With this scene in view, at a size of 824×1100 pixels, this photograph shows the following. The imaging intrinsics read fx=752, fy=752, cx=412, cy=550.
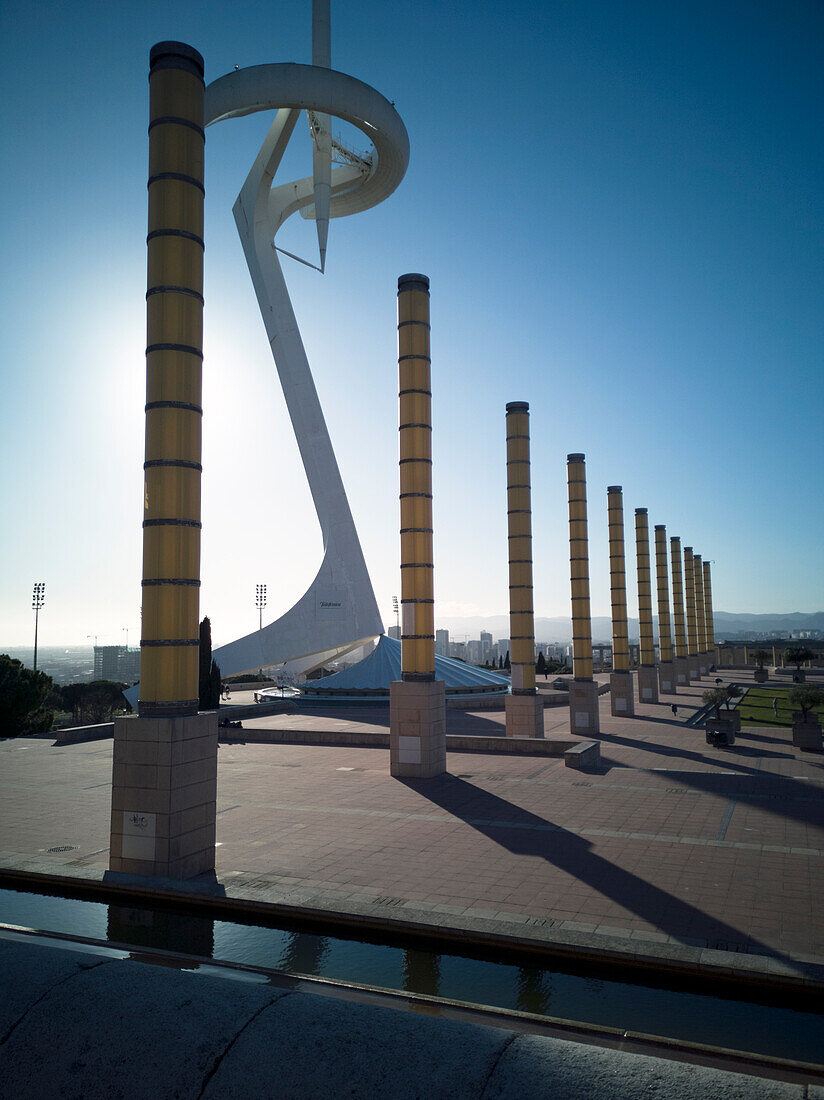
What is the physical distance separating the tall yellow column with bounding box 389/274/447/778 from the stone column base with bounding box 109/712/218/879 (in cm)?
758

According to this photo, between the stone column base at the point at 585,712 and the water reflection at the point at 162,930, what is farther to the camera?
the stone column base at the point at 585,712

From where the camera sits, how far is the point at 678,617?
Answer: 50.2m

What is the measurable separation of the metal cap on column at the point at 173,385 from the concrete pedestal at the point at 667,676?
38248 millimetres

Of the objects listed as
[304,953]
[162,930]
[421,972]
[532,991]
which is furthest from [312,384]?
[532,991]

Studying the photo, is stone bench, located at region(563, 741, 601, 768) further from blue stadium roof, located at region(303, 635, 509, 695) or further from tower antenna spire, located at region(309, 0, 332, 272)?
tower antenna spire, located at region(309, 0, 332, 272)

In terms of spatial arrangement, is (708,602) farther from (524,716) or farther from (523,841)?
(523,841)

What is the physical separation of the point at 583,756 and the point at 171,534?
11.5 metres

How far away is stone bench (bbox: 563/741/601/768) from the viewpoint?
17.9 m

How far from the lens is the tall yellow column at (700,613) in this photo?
57.4 meters

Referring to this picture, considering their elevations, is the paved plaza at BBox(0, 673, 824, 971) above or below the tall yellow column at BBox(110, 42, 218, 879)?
below

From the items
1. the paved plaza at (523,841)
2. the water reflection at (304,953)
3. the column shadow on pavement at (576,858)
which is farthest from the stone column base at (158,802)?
the column shadow on pavement at (576,858)

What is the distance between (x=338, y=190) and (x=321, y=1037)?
45564 mm

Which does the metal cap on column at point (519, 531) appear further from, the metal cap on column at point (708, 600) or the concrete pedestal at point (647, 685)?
the metal cap on column at point (708, 600)

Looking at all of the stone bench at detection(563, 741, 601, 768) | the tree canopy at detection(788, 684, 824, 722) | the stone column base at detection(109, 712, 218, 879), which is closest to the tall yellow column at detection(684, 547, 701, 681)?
the tree canopy at detection(788, 684, 824, 722)
